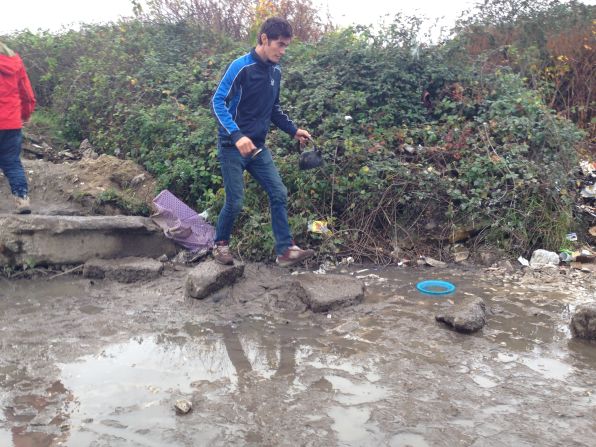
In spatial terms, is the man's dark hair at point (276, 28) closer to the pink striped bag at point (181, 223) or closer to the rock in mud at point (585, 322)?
the pink striped bag at point (181, 223)

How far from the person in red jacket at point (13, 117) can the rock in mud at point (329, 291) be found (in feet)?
10.1

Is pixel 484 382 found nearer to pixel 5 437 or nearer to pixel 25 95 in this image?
pixel 5 437

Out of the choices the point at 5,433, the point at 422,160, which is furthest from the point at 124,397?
the point at 422,160

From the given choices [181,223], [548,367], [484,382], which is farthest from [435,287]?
[181,223]

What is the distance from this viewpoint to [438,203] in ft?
20.2

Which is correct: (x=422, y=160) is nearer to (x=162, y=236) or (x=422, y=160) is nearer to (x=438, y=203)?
(x=438, y=203)

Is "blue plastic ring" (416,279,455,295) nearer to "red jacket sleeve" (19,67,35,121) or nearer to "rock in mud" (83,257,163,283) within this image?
"rock in mud" (83,257,163,283)

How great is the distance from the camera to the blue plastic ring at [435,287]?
4.84 metres

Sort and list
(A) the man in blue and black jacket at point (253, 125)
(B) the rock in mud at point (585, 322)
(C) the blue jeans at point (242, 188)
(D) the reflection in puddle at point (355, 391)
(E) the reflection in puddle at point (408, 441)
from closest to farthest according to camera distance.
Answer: (E) the reflection in puddle at point (408, 441) → (D) the reflection in puddle at point (355, 391) → (B) the rock in mud at point (585, 322) → (A) the man in blue and black jacket at point (253, 125) → (C) the blue jeans at point (242, 188)

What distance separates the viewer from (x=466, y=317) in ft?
13.3

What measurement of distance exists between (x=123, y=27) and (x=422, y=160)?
654cm

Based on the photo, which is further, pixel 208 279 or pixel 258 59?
pixel 208 279

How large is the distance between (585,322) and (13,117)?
537 cm

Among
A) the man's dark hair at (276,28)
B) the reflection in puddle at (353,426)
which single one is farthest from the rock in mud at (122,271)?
the reflection in puddle at (353,426)
